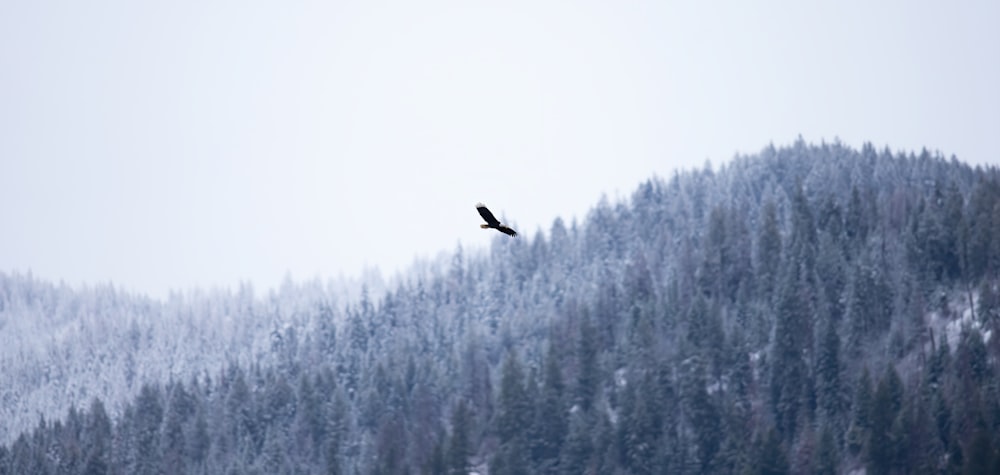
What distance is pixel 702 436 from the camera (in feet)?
496

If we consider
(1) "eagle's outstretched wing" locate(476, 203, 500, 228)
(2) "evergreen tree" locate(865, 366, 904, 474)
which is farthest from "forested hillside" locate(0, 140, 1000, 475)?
(1) "eagle's outstretched wing" locate(476, 203, 500, 228)

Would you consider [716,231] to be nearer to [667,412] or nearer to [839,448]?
[667,412]

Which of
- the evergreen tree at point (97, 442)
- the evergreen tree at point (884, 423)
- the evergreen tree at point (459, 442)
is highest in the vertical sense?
the evergreen tree at point (97, 442)

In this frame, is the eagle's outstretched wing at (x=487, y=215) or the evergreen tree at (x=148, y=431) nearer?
the eagle's outstretched wing at (x=487, y=215)

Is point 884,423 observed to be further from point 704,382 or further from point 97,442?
point 97,442

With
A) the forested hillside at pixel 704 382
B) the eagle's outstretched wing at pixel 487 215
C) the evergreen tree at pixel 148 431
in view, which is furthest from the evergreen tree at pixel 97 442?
the eagle's outstretched wing at pixel 487 215

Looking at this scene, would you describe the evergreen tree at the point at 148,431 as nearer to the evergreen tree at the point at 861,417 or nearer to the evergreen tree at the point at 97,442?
the evergreen tree at the point at 97,442

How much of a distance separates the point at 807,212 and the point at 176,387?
7048cm

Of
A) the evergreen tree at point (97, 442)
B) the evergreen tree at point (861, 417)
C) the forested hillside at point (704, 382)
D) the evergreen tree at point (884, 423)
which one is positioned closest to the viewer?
the evergreen tree at point (884, 423)

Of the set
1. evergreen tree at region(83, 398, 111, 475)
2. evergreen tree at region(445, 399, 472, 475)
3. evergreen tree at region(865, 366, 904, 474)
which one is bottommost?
evergreen tree at region(865, 366, 904, 474)

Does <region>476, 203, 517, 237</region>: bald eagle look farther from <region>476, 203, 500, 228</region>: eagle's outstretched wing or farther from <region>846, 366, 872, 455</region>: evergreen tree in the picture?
<region>846, 366, 872, 455</region>: evergreen tree

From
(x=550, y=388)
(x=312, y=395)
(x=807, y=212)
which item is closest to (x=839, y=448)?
(x=550, y=388)

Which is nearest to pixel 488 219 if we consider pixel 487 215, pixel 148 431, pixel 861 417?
pixel 487 215

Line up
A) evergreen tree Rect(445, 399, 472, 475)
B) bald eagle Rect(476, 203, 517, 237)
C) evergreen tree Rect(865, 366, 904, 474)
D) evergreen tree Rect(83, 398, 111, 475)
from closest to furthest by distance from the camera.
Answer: bald eagle Rect(476, 203, 517, 237)
evergreen tree Rect(865, 366, 904, 474)
evergreen tree Rect(445, 399, 472, 475)
evergreen tree Rect(83, 398, 111, 475)
